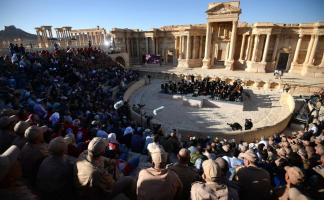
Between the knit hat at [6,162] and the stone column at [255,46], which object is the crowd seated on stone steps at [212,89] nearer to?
the stone column at [255,46]

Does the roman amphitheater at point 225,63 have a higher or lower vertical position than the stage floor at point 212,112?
higher

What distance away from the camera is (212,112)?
56.4 feet

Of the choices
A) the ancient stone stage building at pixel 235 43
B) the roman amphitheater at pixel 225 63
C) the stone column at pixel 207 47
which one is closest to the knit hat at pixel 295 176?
the roman amphitheater at pixel 225 63

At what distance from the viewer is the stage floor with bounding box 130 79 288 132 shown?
14.4m

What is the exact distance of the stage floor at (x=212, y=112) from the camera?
47.1 ft

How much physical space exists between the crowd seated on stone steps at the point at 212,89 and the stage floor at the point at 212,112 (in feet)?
2.93

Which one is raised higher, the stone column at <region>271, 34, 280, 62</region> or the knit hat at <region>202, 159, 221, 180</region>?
the stone column at <region>271, 34, 280, 62</region>

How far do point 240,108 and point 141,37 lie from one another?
28525 mm

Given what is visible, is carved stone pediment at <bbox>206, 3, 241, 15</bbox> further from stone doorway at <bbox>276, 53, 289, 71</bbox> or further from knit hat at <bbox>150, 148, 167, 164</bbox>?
knit hat at <bbox>150, 148, 167, 164</bbox>

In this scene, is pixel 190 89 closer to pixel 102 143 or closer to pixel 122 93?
pixel 122 93

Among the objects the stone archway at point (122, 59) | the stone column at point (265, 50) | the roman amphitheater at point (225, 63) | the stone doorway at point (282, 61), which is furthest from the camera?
the stone archway at point (122, 59)

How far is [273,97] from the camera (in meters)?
20.6

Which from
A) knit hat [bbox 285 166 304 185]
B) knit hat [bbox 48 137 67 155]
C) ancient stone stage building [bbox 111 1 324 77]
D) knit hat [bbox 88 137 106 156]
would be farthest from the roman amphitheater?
knit hat [bbox 48 137 67 155]

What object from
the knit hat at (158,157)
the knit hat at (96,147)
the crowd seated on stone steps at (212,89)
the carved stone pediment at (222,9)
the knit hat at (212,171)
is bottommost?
the crowd seated on stone steps at (212,89)
